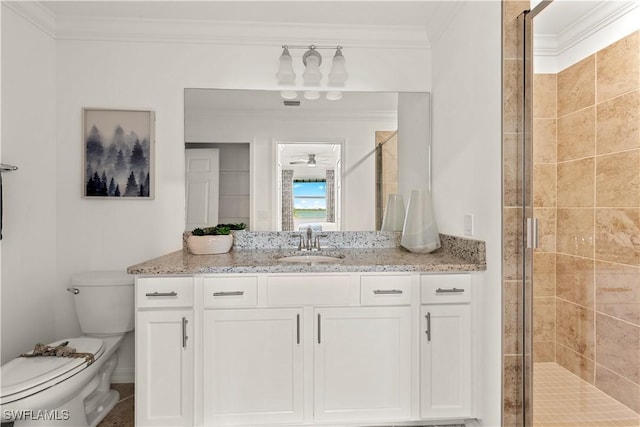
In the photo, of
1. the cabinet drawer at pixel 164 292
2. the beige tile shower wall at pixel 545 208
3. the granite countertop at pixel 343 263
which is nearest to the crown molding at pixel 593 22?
the beige tile shower wall at pixel 545 208

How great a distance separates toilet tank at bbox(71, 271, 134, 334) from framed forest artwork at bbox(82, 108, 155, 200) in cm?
55

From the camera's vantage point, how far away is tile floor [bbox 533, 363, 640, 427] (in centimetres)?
129

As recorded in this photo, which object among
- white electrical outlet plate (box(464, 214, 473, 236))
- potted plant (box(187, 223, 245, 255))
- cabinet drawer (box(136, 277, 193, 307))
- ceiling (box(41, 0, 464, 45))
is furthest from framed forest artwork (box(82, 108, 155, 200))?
white electrical outlet plate (box(464, 214, 473, 236))

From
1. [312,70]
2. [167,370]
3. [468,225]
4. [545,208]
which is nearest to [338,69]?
[312,70]

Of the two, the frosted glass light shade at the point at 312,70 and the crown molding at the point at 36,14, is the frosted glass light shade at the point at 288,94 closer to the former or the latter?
the frosted glass light shade at the point at 312,70

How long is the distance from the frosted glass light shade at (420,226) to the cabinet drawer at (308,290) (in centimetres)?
61

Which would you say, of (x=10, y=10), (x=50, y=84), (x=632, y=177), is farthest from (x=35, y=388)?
(x=632, y=177)

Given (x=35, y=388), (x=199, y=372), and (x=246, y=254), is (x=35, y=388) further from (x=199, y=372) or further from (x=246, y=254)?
(x=246, y=254)

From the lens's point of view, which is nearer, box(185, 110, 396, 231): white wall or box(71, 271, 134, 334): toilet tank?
box(71, 271, 134, 334): toilet tank

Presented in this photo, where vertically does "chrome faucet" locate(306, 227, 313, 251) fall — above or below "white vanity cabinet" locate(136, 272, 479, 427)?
above

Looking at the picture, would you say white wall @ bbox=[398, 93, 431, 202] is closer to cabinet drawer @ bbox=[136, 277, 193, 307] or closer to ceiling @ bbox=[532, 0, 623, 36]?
ceiling @ bbox=[532, 0, 623, 36]

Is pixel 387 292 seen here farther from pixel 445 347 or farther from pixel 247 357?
pixel 247 357

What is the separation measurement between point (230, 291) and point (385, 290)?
2.48 ft

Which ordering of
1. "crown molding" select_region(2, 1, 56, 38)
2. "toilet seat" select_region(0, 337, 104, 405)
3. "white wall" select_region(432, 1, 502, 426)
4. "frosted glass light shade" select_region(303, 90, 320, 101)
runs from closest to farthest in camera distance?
"toilet seat" select_region(0, 337, 104, 405) → "white wall" select_region(432, 1, 502, 426) → "crown molding" select_region(2, 1, 56, 38) → "frosted glass light shade" select_region(303, 90, 320, 101)
